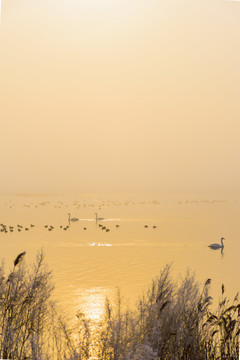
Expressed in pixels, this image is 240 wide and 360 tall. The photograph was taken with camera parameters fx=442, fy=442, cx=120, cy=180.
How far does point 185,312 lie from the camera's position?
5.43 metres

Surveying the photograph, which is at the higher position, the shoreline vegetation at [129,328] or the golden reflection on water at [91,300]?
the golden reflection on water at [91,300]

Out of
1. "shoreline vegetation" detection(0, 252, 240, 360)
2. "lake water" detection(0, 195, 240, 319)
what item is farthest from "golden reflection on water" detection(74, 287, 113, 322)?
"shoreline vegetation" detection(0, 252, 240, 360)

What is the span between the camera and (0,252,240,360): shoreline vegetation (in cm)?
488

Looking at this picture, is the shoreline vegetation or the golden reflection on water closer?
the shoreline vegetation

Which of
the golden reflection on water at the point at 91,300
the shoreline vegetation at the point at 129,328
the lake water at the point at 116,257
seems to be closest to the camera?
the shoreline vegetation at the point at 129,328

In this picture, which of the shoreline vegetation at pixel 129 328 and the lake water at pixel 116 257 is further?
the lake water at pixel 116 257

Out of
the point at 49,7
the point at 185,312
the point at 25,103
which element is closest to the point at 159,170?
the point at 25,103

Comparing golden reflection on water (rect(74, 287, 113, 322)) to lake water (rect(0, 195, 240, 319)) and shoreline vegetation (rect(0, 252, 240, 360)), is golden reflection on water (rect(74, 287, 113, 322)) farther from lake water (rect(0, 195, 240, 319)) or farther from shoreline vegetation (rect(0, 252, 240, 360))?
shoreline vegetation (rect(0, 252, 240, 360))

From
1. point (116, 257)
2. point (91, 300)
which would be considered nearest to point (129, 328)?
point (91, 300)

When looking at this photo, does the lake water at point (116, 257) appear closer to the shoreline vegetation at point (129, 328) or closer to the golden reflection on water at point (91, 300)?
the golden reflection on water at point (91, 300)

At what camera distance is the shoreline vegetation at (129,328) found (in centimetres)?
488

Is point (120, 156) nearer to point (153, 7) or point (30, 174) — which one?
point (30, 174)

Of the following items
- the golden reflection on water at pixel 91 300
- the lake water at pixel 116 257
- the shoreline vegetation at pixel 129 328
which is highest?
the lake water at pixel 116 257

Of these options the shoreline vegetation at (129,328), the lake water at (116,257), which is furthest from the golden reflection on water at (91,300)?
the shoreline vegetation at (129,328)
